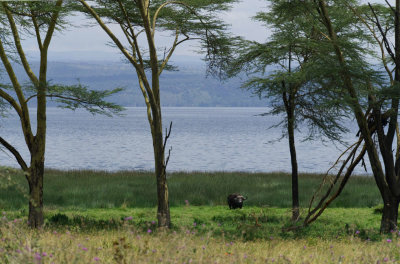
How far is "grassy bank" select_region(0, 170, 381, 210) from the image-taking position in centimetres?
1836

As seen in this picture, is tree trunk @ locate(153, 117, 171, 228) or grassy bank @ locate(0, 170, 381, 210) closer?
tree trunk @ locate(153, 117, 171, 228)

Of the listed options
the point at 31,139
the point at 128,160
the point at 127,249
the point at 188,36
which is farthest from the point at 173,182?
the point at 128,160

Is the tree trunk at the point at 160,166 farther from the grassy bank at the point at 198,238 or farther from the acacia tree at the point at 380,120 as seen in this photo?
the acacia tree at the point at 380,120

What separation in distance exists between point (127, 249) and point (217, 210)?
1222cm

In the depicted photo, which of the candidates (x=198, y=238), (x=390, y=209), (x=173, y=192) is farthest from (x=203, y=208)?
(x=198, y=238)

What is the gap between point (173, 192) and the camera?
1978 cm

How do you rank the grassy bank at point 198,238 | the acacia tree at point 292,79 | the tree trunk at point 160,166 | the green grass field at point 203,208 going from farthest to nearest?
the acacia tree at point 292,79 < the tree trunk at point 160,166 < the green grass field at point 203,208 < the grassy bank at point 198,238

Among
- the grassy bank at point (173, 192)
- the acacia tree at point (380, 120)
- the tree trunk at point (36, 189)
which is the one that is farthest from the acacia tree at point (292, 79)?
the tree trunk at point (36, 189)

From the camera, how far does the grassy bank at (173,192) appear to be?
60.2 feet

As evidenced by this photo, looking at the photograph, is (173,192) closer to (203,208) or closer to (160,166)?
(203,208)

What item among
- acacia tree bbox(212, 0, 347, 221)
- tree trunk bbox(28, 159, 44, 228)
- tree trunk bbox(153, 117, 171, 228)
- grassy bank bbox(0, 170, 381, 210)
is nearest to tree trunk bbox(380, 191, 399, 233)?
acacia tree bbox(212, 0, 347, 221)

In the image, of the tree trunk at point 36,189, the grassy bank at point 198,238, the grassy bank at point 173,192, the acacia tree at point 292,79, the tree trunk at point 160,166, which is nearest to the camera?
the grassy bank at point 198,238

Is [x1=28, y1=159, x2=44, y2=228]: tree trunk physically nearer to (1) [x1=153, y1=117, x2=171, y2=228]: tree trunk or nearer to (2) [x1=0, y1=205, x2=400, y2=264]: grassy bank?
(2) [x1=0, y1=205, x2=400, y2=264]: grassy bank

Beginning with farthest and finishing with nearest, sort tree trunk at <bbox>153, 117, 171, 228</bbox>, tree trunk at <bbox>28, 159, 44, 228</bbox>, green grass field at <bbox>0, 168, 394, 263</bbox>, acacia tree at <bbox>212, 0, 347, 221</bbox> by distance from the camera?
acacia tree at <bbox>212, 0, 347, 221</bbox> < tree trunk at <bbox>153, 117, 171, 228</bbox> < tree trunk at <bbox>28, 159, 44, 228</bbox> < green grass field at <bbox>0, 168, 394, 263</bbox>
